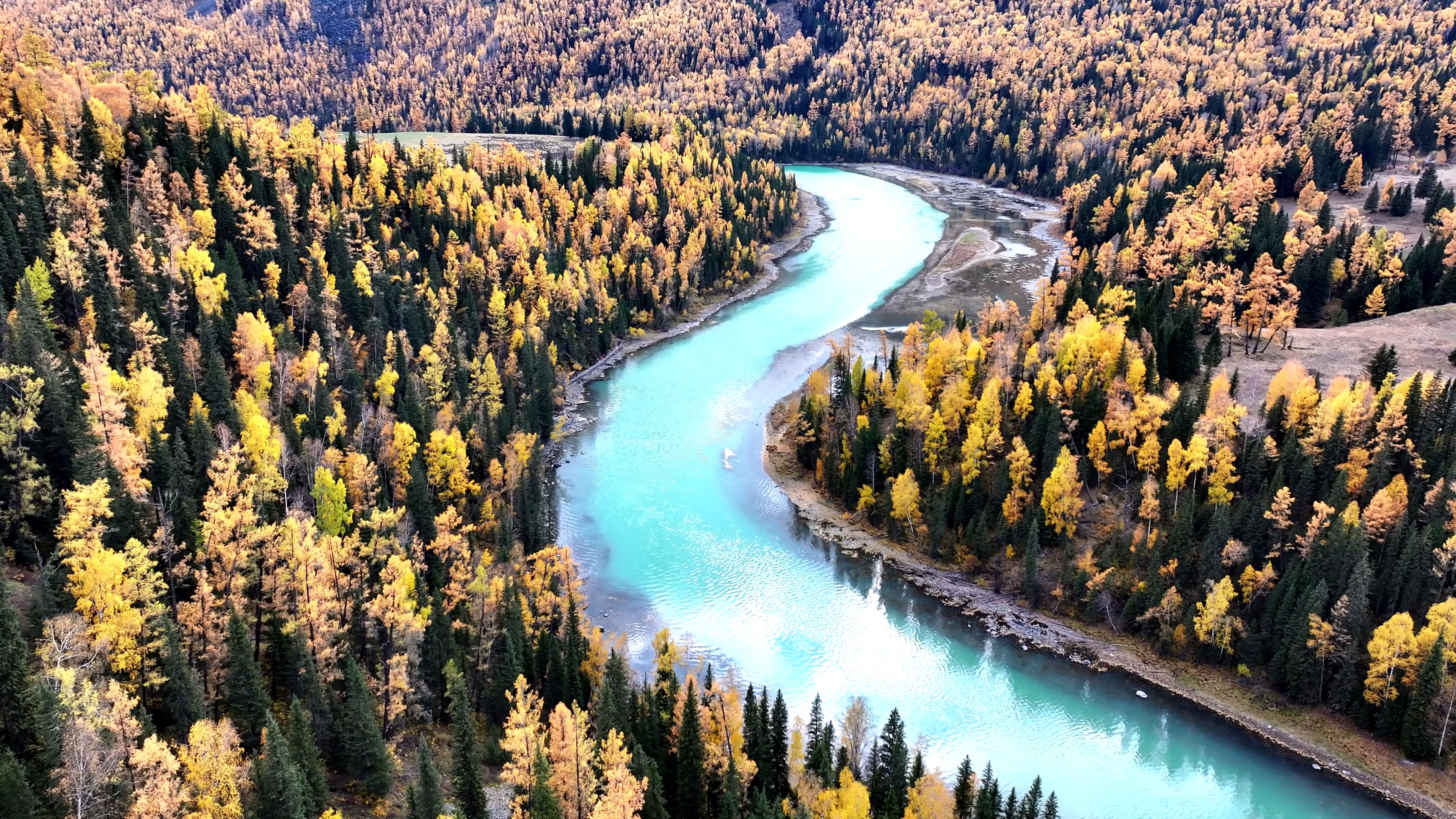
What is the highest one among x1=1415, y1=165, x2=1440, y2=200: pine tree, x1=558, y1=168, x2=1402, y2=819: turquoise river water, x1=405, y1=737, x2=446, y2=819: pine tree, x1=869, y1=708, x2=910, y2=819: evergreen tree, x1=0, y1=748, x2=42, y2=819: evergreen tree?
x1=1415, y1=165, x2=1440, y2=200: pine tree

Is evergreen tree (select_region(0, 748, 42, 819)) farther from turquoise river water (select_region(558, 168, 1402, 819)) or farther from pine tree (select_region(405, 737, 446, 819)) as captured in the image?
turquoise river water (select_region(558, 168, 1402, 819))

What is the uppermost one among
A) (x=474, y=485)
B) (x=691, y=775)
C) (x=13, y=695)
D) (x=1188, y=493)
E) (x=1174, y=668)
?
(x=13, y=695)

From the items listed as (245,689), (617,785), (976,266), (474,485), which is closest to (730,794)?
(617,785)

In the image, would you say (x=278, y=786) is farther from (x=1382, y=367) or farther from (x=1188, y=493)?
(x=1382, y=367)

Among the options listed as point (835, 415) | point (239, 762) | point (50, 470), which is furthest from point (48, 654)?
point (835, 415)

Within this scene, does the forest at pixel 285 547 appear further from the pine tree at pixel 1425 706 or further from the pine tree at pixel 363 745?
the pine tree at pixel 1425 706

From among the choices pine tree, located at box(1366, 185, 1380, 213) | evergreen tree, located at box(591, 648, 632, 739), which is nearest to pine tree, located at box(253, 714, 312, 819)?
evergreen tree, located at box(591, 648, 632, 739)
